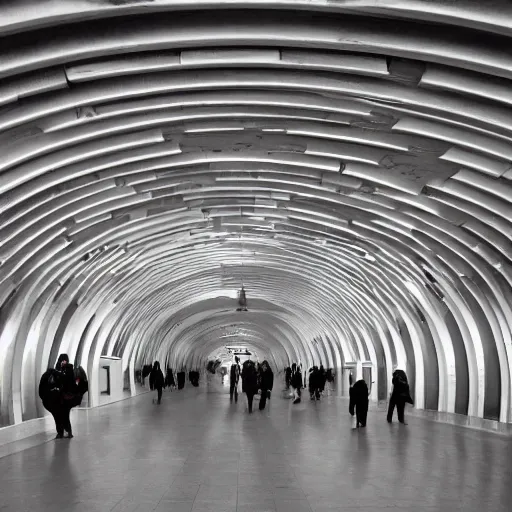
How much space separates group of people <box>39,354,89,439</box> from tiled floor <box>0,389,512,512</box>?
534 millimetres

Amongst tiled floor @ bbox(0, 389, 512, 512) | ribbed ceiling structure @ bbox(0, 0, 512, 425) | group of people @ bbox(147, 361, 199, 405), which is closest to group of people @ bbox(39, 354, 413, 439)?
tiled floor @ bbox(0, 389, 512, 512)

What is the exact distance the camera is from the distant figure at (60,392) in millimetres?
14609

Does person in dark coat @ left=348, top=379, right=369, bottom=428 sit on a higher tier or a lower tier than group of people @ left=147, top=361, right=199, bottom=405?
lower

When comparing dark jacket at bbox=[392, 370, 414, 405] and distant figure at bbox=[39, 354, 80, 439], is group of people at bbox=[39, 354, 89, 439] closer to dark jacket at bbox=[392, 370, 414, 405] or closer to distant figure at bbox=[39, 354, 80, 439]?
distant figure at bbox=[39, 354, 80, 439]

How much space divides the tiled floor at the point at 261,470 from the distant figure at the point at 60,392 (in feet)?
1.76

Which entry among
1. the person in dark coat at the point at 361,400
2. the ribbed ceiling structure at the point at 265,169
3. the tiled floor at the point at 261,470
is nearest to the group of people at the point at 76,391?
the person in dark coat at the point at 361,400

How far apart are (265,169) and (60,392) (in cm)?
539

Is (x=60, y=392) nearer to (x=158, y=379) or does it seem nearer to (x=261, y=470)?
(x=261, y=470)

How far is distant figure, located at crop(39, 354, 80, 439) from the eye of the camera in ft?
47.9

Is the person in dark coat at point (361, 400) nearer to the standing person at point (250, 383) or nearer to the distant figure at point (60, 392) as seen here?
the standing person at point (250, 383)

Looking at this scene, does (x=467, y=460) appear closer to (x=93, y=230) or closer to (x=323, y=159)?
(x=323, y=159)

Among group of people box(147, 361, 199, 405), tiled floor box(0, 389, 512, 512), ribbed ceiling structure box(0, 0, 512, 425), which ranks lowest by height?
tiled floor box(0, 389, 512, 512)

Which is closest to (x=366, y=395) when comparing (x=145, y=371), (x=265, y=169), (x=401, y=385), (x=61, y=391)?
(x=401, y=385)

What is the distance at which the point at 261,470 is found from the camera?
10.4 metres
